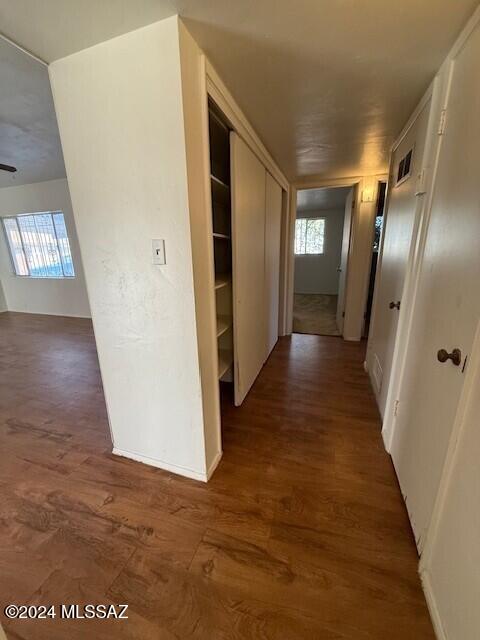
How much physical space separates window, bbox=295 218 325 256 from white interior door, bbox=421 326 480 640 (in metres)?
6.81

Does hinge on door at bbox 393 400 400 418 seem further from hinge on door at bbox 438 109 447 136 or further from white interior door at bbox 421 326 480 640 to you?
hinge on door at bbox 438 109 447 136

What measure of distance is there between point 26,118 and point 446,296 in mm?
3328

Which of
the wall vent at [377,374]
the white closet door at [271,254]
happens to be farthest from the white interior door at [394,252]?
the white closet door at [271,254]

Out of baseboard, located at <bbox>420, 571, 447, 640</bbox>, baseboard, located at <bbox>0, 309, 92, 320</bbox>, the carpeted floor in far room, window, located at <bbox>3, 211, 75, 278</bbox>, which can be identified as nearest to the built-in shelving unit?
baseboard, located at <bbox>420, 571, 447, 640</bbox>

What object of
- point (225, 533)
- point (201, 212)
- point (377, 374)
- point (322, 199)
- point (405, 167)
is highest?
point (322, 199)

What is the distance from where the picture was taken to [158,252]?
1.23m

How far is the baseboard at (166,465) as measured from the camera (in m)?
1.53

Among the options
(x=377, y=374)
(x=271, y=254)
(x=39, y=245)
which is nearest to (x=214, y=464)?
(x=377, y=374)

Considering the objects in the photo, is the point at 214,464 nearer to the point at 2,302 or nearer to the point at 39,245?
the point at 39,245

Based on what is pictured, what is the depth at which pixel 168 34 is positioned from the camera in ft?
3.30

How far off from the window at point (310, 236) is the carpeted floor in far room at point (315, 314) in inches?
50.3

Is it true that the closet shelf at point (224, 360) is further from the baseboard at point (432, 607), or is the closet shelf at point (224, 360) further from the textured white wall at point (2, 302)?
the textured white wall at point (2, 302)

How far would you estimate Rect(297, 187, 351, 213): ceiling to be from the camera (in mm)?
4691

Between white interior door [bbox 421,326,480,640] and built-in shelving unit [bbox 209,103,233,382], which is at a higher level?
built-in shelving unit [bbox 209,103,233,382]
